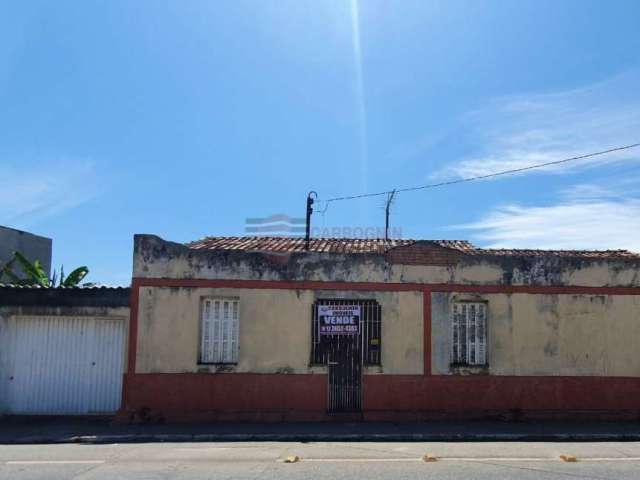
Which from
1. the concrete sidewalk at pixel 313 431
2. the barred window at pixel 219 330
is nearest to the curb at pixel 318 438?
the concrete sidewalk at pixel 313 431

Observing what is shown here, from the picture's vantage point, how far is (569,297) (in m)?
12.9

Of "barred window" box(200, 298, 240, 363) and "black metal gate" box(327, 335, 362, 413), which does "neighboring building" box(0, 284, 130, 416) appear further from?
"black metal gate" box(327, 335, 362, 413)

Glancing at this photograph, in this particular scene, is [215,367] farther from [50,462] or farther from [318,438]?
[50,462]

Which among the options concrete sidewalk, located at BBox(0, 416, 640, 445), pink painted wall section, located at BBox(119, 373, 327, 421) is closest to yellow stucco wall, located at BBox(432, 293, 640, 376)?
concrete sidewalk, located at BBox(0, 416, 640, 445)

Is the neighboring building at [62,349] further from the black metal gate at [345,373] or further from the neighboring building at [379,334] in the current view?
the black metal gate at [345,373]

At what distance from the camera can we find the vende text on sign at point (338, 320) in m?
12.6

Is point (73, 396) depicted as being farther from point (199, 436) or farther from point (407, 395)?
point (407, 395)

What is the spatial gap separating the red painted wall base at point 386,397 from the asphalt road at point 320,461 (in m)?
2.07

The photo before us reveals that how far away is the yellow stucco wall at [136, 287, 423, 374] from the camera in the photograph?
40.3ft

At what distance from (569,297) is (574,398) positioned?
2.10 metres

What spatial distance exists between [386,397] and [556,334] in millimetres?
3887

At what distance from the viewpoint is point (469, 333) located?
1277 centimetres

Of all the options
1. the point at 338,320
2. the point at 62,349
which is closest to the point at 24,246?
the point at 62,349

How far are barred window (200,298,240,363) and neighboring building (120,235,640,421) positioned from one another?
0.07ft
